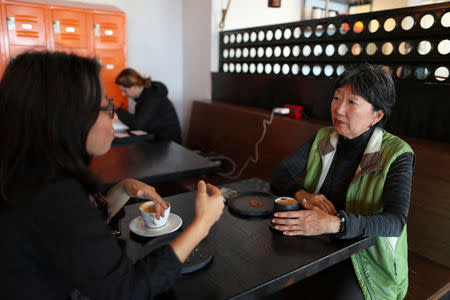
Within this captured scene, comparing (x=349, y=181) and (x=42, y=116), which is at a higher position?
(x=42, y=116)

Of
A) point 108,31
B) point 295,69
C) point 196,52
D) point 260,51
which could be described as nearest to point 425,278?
point 295,69

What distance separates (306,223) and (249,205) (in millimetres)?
258

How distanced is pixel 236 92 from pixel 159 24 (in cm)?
173

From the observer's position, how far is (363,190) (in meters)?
1.30

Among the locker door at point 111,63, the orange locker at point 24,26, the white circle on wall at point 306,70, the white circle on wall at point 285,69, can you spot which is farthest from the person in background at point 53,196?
the locker door at point 111,63

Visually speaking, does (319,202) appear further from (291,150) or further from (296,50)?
(296,50)

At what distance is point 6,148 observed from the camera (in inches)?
26.1

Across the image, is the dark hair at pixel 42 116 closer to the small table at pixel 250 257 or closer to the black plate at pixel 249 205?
the small table at pixel 250 257

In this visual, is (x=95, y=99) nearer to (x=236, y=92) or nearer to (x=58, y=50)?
(x=58, y=50)

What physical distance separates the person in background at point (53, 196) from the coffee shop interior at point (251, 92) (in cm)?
8

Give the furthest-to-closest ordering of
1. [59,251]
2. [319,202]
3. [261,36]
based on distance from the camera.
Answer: [261,36] → [319,202] → [59,251]

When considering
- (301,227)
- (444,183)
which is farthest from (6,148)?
(444,183)

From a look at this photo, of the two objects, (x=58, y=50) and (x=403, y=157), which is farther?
(x=403, y=157)

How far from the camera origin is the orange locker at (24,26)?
3.18 metres
